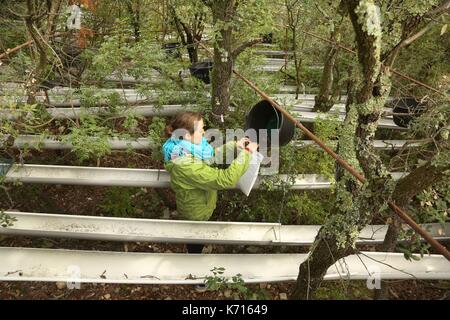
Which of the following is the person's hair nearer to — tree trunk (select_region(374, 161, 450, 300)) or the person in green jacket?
the person in green jacket

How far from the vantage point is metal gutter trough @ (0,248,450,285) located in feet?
9.56

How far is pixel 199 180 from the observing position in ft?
9.36

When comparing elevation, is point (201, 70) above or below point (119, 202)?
above

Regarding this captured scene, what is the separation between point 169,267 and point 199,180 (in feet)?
2.77

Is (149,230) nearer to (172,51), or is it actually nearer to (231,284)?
(231,284)

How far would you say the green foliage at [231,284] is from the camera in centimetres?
277

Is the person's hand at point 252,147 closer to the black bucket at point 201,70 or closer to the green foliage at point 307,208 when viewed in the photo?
the green foliage at point 307,208

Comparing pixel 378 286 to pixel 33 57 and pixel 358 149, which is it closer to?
pixel 358 149

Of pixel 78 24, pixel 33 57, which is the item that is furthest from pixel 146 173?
pixel 78 24

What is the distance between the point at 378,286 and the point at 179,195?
196cm

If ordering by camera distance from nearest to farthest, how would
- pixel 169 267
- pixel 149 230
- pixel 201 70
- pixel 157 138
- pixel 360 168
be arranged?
pixel 360 168 → pixel 169 267 → pixel 149 230 → pixel 157 138 → pixel 201 70

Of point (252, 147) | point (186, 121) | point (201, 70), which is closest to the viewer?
point (252, 147)

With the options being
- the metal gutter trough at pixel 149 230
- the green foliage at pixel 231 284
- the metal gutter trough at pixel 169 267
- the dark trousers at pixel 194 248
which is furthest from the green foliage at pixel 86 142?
the green foliage at pixel 231 284

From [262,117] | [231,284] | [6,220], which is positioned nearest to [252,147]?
[262,117]
